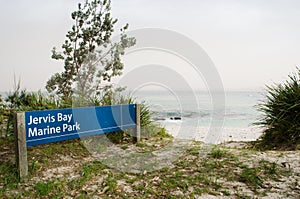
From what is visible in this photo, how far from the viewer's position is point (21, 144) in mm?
3828

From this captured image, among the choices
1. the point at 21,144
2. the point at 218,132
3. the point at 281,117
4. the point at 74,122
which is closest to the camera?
the point at 21,144

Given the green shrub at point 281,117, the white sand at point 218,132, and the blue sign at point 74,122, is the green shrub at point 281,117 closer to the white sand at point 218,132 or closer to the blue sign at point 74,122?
the white sand at point 218,132

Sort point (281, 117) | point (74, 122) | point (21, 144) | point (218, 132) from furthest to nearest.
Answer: point (218, 132) → point (281, 117) → point (74, 122) → point (21, 144)

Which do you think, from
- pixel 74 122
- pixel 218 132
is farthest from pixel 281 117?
pixel 74 122

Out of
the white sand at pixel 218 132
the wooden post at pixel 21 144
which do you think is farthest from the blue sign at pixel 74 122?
the white sand at pixel 218 132

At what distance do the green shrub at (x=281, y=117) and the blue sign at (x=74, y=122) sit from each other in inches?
113

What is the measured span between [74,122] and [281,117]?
13.5 ft

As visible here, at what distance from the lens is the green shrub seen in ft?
17.9

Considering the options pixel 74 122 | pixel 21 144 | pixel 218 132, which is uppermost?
pixel 74 122

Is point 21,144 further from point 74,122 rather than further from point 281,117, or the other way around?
point 281,117

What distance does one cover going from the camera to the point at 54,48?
8039 mm

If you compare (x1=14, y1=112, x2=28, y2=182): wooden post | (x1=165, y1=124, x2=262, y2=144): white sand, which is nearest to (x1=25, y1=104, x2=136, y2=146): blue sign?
(x1=14, y1=112, x2=28, y2=182): wooden post

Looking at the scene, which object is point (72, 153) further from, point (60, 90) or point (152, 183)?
point (60, 90)

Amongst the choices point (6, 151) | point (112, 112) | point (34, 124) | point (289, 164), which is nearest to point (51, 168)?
point (34, 124)
